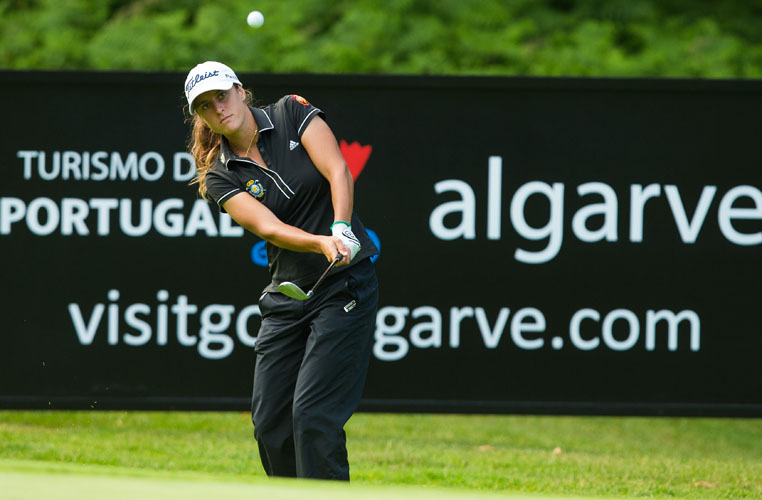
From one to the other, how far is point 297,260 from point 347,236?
336 mm

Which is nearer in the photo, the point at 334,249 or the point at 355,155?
the point at 334,249

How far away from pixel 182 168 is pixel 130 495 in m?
3.97

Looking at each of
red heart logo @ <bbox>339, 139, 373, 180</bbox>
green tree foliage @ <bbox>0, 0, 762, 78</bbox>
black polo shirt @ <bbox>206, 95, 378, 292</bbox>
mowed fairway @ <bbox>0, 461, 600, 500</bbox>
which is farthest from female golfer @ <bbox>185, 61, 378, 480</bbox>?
green tree foliage @ <bbox>0, 0, 762, 78</bbox>

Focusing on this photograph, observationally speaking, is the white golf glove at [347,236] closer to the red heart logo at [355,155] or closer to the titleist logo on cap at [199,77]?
the titleist logo on cap at [199,77]

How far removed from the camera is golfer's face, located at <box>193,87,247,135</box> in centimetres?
385

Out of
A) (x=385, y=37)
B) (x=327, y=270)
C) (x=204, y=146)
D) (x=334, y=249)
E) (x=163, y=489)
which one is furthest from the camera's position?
(x=385, y=37)

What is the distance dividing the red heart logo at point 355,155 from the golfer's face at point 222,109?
1.55 m

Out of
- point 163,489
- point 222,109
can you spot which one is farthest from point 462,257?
point 163,489

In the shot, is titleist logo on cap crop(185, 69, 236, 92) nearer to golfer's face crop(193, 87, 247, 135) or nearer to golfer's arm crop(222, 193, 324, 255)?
golfer's face crop(193, 87, 247, 135)

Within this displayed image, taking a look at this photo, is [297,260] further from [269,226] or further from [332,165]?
[332,165]

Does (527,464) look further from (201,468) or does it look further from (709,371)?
(201,468)

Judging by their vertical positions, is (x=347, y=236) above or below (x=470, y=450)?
above

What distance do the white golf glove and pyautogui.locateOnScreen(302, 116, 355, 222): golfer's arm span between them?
0.04 meters

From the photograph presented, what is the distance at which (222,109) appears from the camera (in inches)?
152
